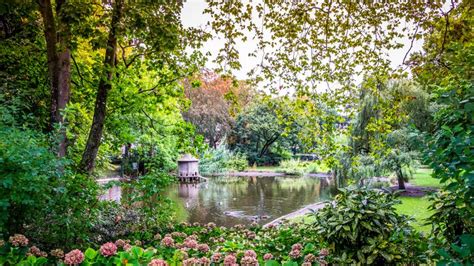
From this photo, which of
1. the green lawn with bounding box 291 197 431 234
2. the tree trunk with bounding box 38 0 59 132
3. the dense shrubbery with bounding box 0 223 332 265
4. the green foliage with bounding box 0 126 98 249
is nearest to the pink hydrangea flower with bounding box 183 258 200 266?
the dense shrubbery with bounding box 0 223 332 265

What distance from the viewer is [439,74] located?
4359 millimetres

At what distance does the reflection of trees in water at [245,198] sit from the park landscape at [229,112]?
4.14 m

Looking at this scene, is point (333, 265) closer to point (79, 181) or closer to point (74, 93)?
point (79, 181)

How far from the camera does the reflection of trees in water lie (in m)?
10.8

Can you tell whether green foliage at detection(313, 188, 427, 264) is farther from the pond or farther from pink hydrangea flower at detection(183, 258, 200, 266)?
the pond

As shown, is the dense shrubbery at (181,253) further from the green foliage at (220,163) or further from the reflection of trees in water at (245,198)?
the green foliage at (220,163)

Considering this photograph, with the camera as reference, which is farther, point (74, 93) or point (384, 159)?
point (384, 159)

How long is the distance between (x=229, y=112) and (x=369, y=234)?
306 centimetres

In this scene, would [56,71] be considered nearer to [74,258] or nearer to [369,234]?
[74,258]

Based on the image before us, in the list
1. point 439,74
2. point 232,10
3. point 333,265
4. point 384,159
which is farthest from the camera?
point 384,159

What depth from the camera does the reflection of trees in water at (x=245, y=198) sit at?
10.8 meters

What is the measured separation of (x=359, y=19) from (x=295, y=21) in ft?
2.84

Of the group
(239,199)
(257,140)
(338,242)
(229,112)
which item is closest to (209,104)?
(257,140)

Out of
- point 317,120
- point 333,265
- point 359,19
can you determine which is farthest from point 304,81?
point 333,265
